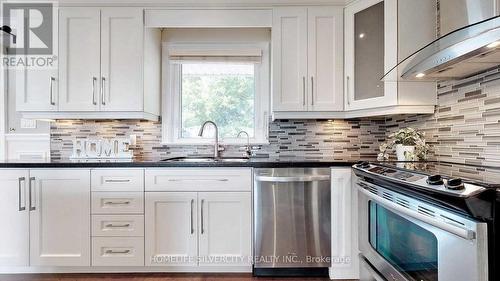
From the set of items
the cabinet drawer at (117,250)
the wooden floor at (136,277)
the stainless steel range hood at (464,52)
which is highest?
the stainless steel range hood at (464,52)

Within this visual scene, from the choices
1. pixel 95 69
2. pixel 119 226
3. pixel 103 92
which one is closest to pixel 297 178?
pixel 119 226

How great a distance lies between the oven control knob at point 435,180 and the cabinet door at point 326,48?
1.33 metres

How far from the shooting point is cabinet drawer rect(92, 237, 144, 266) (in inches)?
80.3

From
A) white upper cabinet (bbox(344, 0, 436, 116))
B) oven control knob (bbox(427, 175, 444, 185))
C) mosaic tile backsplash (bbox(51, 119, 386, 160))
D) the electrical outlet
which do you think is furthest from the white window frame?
oven control knob (bbox(427, 175, 444, 185))

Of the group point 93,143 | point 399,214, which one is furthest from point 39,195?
point 399,214

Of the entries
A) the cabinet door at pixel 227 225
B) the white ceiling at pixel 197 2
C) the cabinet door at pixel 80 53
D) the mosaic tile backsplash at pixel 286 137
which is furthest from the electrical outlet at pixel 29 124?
the cabinet door at pixel 227 225

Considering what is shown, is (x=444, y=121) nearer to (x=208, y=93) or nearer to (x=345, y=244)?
(x=345, y=244)

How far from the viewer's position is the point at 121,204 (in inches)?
80.6

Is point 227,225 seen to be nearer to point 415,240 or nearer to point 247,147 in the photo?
point 247,147

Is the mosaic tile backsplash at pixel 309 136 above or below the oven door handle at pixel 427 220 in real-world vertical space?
above

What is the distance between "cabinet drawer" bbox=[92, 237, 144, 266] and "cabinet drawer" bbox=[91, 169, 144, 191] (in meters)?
0.37

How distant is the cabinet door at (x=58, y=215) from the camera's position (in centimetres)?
203

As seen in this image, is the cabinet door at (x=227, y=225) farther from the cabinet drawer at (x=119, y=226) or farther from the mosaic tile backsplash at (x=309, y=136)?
the mosaic tile backsplash at (x=309, y=136)

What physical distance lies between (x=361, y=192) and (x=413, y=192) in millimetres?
598
